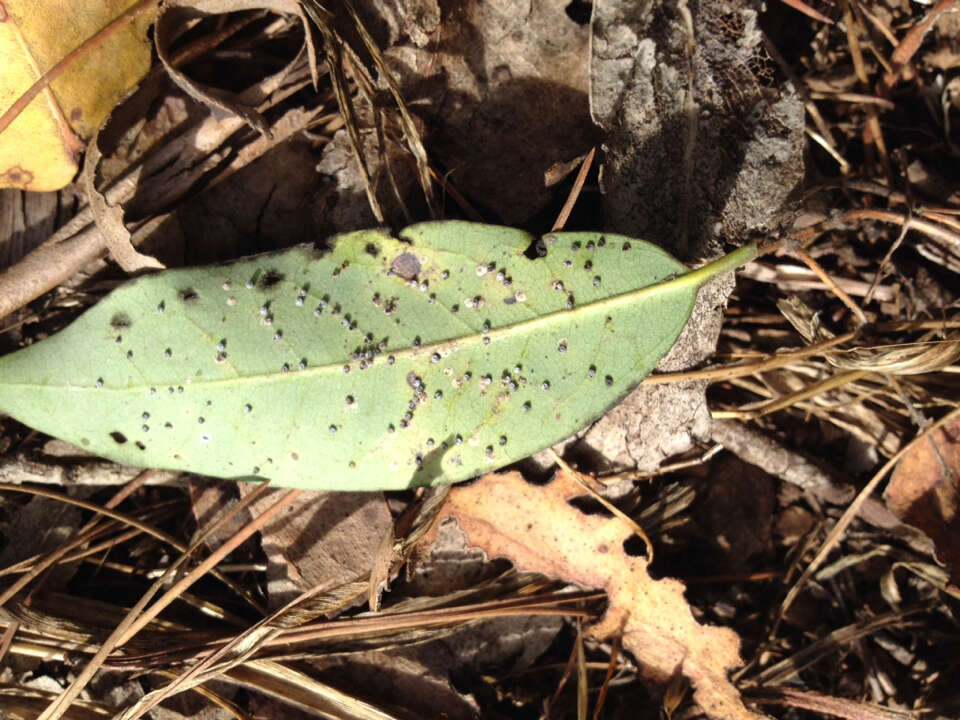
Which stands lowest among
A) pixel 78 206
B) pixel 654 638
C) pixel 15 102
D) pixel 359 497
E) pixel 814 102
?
pixel 654 638

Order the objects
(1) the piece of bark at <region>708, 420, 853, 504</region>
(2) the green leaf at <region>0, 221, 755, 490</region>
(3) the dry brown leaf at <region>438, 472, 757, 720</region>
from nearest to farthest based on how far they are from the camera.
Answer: (2) the green leaf at <region>0, 221, 755, 490</region>
(3) the dry brown leaf at <region>438, 472, 757, 720</region>
(1) the piece of bark at <region>708, 420, 853, 504</region>

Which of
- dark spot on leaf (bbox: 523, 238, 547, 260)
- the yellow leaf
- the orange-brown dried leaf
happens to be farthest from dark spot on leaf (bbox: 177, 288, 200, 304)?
the orange-brown dried leaf

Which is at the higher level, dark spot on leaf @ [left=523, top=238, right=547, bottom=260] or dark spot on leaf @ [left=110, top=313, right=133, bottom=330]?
dark spot on leaf @ [left=110, top=313, right=133, bottom=330]

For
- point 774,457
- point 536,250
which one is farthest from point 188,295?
point 774,457

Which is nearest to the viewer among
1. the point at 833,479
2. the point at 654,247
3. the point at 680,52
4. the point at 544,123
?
the point at 654,247

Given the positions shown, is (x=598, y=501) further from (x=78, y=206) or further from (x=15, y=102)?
(x=15, y=102)

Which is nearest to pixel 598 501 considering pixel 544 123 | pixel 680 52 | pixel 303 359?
pixel 303 359

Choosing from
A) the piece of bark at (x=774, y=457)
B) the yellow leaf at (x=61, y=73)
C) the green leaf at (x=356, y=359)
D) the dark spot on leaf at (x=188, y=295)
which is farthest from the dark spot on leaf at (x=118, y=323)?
the piece of bark at (x=774, y=457)

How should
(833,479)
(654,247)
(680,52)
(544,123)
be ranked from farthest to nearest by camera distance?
(833,479) → (544,123) → (680,52) → (654,247)

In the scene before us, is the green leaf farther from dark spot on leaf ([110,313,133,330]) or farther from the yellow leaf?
the yellow leaf
